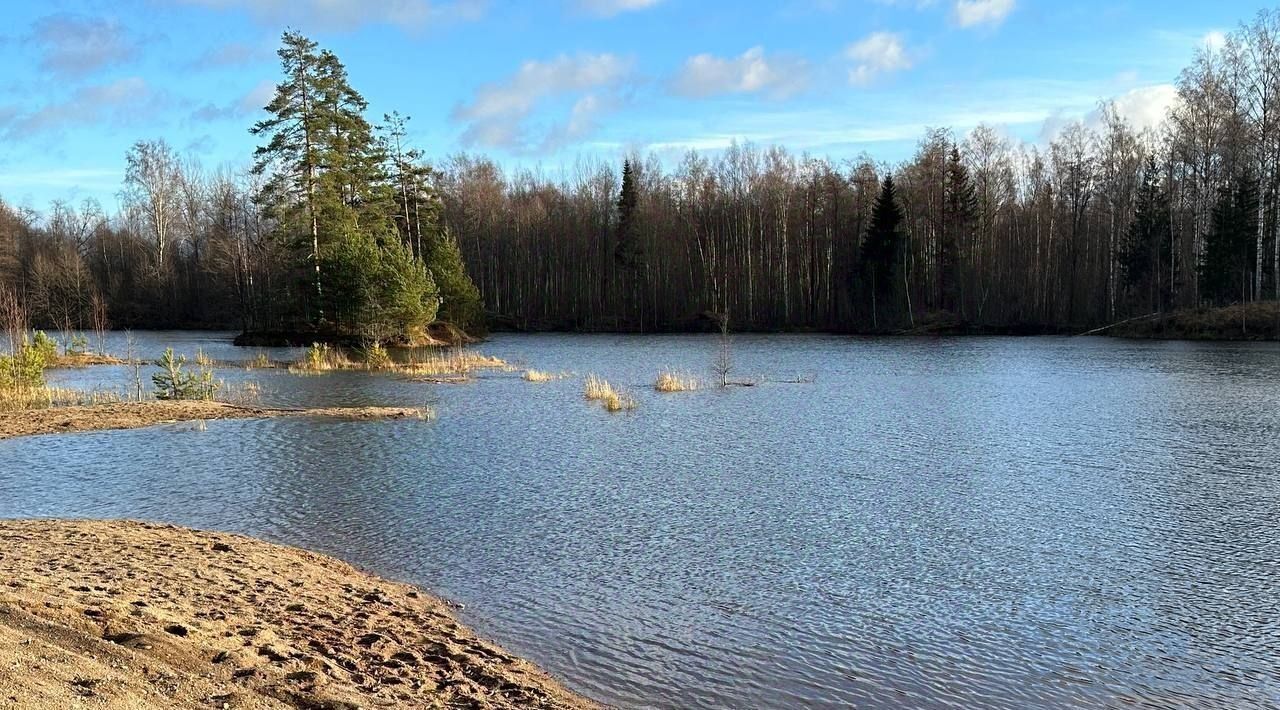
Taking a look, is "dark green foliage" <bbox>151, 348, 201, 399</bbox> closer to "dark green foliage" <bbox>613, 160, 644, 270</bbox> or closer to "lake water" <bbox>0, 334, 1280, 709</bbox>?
"lake water" <bbox>0, 334, 1280, 709</bbox>

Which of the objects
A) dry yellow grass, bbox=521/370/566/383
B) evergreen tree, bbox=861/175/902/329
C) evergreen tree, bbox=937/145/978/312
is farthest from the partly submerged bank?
dry yellow grass, bbox=521/370/566/383

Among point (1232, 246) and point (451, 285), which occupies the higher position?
point (1232, 246)

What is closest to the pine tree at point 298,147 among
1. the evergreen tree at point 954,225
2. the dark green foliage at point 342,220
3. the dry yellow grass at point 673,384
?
the dark green foliage at point 342,220

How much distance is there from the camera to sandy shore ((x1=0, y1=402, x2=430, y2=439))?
19953mm

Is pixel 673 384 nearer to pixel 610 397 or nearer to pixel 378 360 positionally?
pixel 610 397

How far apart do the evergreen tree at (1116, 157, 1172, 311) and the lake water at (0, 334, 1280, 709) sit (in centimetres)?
3746

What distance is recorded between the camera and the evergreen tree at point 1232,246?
54.1m

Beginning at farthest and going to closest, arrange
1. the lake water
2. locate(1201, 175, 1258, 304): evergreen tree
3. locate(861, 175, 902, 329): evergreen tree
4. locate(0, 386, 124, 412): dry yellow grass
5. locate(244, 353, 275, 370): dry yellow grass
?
locate(861, 175, 902, 329): evergreen tree, locate(1201, 175, 1258, 304): evergreen tree, locate(244, 353, 275, 370): dry yellow grass, locate(0, 386, 124, 412): dry yellow grass, the lake water

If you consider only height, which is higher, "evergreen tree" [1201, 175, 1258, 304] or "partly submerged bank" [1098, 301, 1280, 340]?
"evergreen tree" [1201, 175, 1258, 304]

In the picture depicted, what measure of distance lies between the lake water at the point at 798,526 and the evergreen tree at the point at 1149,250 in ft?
123

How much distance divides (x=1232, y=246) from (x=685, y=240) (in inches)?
1551

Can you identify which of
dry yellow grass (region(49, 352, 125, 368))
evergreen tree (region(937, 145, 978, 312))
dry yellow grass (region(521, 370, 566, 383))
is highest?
evergreen tree (region(937, 145, 978, 312))

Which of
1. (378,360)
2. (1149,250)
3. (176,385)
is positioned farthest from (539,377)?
(1149,250)

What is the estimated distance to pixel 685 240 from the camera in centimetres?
7681
